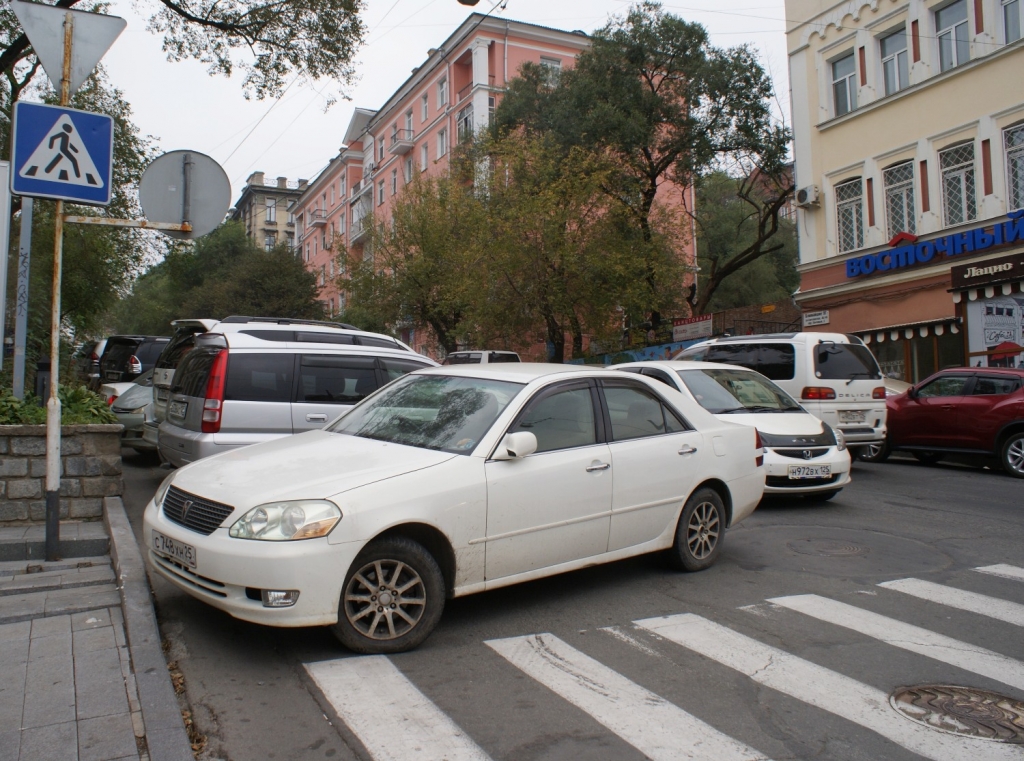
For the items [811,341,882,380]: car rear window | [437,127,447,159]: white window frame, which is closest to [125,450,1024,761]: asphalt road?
[811,341,882,380]: car rear window

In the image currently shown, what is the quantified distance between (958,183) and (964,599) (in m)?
17.3

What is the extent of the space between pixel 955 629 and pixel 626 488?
7.23ft

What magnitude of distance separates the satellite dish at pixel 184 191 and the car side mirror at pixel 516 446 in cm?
306

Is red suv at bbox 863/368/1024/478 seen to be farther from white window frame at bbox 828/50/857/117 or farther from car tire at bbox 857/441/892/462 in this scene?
white window frame at bbox 828/50/857/117

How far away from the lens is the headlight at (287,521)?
169 inches

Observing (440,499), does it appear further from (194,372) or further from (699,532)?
(194,372)

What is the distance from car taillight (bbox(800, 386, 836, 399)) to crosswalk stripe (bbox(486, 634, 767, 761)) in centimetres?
908

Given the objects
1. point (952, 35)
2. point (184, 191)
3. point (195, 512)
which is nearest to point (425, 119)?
point (952, 35)

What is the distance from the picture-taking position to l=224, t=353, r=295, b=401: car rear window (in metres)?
8.16

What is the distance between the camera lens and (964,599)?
19.2 ft

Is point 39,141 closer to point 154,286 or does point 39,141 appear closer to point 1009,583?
point 1009,583

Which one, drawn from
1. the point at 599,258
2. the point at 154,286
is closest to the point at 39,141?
the point at 599,258

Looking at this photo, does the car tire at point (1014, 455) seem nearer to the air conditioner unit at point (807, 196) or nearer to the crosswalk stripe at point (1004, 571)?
the crosswalk stripe at point (1004, 571)

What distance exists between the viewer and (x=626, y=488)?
5.79 m
